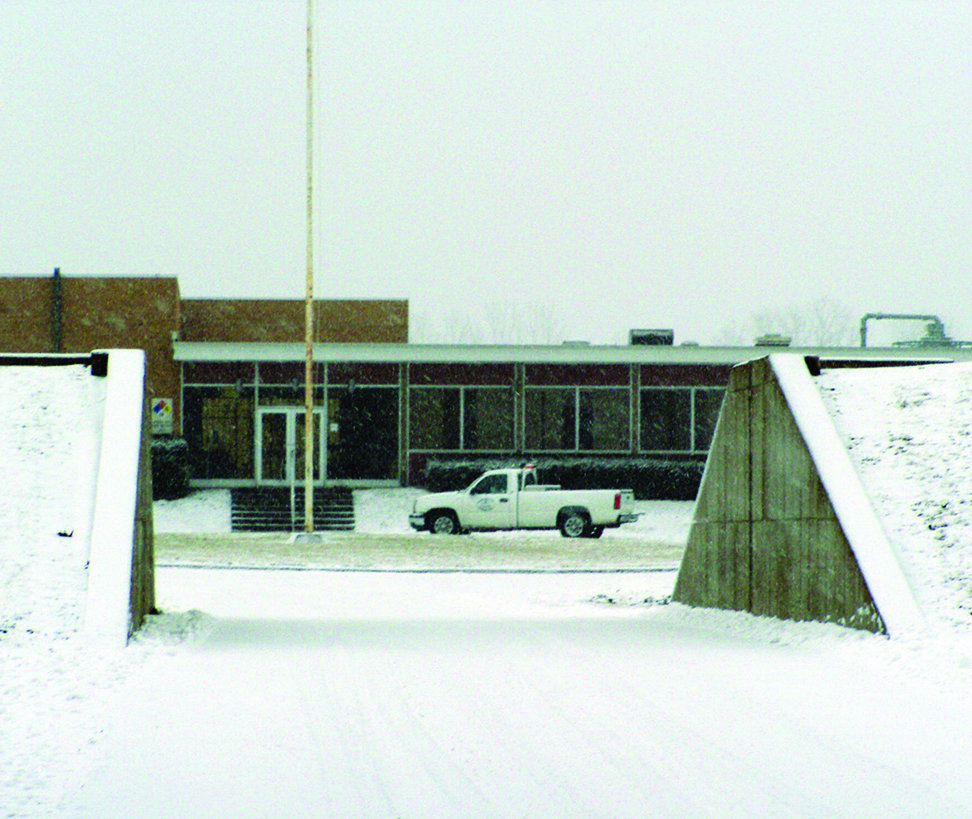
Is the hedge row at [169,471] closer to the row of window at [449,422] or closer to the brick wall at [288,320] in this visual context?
the row of window at [449,422]

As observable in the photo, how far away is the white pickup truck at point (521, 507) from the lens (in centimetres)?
2973

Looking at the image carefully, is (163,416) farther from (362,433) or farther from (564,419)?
(564,419)

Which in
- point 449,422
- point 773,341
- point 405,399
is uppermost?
point 773,341

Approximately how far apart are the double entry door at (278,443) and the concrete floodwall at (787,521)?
26.7 meters

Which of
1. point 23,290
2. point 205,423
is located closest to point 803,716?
point 205,423

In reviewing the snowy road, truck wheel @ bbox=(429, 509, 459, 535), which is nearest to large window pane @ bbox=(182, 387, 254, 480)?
truck wheel @ bbox=(429, 509, 459, 535)

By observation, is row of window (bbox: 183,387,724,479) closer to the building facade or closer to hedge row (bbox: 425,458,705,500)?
the building facade

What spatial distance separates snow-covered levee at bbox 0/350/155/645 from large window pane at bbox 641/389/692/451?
97.5 ft

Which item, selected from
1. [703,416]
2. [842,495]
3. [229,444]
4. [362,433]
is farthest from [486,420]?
[842,495]

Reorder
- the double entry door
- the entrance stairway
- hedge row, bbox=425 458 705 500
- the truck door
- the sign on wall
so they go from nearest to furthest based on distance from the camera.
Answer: the truck door < the entrance stairway < hedge row, bbox=425 458 705 500 < the sign on wall < the double entry door

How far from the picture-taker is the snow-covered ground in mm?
5617

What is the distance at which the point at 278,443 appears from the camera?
39281mm

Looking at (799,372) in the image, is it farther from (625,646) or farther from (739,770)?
(739,770)

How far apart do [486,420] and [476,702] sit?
3242 centimetres
